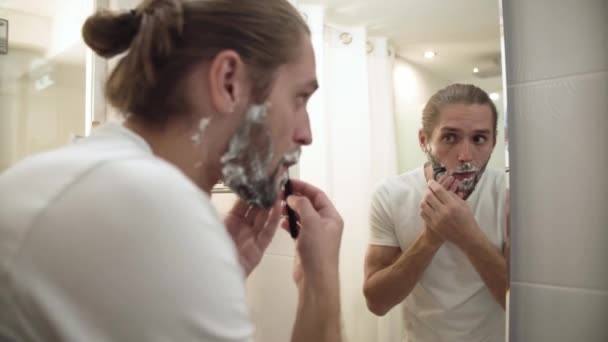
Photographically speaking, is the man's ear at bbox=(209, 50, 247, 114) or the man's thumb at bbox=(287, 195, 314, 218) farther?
the man's thumb at bbox=(287, 195, 314, 218)

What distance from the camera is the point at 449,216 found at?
750mm

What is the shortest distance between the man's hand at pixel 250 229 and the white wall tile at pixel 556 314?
1.43ft

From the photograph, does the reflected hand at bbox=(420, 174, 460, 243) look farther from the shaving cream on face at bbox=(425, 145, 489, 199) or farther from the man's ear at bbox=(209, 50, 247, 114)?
the man's ear at bbox=(209, 50, 247, 114)

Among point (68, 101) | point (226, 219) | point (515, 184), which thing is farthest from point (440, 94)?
point (68, 101)

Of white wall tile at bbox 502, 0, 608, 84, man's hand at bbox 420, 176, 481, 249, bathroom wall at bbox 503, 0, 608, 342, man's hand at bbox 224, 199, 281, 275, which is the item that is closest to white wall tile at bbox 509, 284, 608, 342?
bathroom wall at bbox 503, 0, 608, 342

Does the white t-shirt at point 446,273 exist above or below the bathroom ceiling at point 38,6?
below

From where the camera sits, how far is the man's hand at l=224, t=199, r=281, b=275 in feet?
2.77

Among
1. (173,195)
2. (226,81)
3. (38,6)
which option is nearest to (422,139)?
(226,81)

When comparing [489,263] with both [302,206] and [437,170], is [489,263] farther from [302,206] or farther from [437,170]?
[302,206]

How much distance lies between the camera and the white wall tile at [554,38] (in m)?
0.65

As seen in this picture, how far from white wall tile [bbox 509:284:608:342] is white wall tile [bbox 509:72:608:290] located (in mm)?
17

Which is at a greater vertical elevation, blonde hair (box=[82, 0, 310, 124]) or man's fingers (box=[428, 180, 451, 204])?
blonde hair (box=[82, 0, 310, 124])

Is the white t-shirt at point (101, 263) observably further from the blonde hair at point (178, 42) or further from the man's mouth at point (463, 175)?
the man's mouth at point (463, 175)

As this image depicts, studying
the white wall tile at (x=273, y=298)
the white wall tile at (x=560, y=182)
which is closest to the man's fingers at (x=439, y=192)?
the white wall tile at (x=560, y=182)
